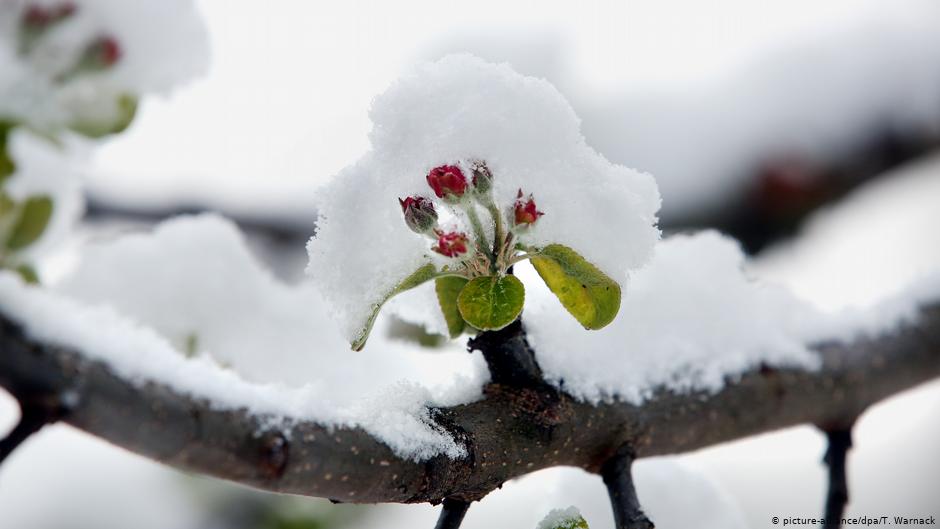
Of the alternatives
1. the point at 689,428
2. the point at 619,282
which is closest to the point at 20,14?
the point at 619,282

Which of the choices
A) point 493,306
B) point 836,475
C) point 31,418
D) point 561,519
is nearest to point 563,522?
point 561,519

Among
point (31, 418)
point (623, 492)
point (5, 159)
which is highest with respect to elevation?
point (5, 159)

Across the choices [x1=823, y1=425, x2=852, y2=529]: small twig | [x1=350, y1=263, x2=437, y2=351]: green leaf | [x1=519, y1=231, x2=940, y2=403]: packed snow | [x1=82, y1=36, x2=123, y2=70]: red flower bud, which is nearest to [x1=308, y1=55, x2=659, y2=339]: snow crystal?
[x1=350, y1=263, x2=437, y2=351]: green leaf

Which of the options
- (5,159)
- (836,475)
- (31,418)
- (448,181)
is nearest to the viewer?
(31,418)

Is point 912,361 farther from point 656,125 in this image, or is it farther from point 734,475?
point 734,475

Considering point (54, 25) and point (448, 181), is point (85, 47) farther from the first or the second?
point (448, 181)

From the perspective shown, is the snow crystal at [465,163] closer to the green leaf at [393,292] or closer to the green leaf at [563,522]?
the green leaf at [393,292]

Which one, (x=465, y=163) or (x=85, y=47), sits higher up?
(x=85, y=47)

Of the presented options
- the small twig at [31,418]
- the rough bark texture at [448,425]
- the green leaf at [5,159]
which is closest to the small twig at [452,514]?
the rough bark texture at [448,425]
